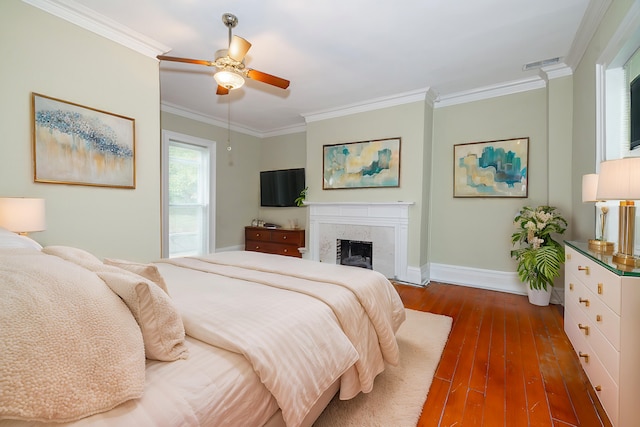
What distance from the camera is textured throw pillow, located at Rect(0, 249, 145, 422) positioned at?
0.56m

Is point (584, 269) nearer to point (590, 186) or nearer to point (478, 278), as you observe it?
point (590, 186)

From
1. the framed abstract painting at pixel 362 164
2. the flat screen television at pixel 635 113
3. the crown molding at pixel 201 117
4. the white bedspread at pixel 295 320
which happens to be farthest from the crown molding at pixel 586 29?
the crown molding at pixel 201 117

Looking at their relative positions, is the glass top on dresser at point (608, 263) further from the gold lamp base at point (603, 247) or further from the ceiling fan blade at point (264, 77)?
the ceiling fan blade at point (264, 77)

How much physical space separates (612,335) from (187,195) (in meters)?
5.20

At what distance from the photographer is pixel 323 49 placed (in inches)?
113

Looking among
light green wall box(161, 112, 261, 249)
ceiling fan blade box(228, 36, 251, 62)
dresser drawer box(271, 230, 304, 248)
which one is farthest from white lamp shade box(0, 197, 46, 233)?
dresser drawer box(271, 230, 304, 248)

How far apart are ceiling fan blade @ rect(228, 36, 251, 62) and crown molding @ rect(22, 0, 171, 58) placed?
117 centimetres

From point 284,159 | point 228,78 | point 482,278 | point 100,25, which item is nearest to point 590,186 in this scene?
point 482,278

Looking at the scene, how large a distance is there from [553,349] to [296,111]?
170 inches

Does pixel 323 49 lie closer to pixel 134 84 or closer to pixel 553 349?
pixel 134 84

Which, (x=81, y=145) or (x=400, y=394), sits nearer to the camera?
(x=400, y=394)

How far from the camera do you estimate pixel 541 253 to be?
2850 millimetres

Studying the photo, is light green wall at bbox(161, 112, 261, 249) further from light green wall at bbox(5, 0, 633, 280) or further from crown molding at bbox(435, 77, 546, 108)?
crown molding at bbox(435, 77, 546, 108)

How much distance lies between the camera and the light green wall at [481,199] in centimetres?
346
